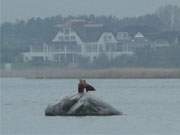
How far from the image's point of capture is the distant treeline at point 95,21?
138625mm

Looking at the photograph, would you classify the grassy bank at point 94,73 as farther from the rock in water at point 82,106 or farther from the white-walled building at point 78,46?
the rock in water at point 82,106

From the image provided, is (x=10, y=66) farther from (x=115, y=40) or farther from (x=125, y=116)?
(x=125, y=116)

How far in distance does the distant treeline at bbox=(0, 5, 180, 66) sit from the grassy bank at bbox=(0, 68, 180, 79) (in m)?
9.56

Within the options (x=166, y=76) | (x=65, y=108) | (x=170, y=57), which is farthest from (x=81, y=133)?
(x=170, y=57)

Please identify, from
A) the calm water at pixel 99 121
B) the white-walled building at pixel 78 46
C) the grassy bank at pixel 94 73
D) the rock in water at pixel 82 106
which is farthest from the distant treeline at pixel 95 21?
the rock in water at pixel 82 106

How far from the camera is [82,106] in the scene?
1692 inches

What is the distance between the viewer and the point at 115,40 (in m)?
152

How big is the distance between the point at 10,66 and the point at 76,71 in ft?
45.6

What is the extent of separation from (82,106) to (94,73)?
6773 centimetres

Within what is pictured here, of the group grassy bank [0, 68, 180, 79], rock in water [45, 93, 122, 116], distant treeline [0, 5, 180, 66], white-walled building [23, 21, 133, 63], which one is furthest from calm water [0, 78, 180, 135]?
white-walled building [23, 21, 133, 63]

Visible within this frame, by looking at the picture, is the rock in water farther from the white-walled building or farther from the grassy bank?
the white-walled building

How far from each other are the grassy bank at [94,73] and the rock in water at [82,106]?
2195 inches

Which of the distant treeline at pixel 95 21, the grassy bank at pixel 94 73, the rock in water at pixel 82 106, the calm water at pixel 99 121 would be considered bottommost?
the grassy bank at pixel 94 73

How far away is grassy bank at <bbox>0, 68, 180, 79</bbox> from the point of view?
103 m
